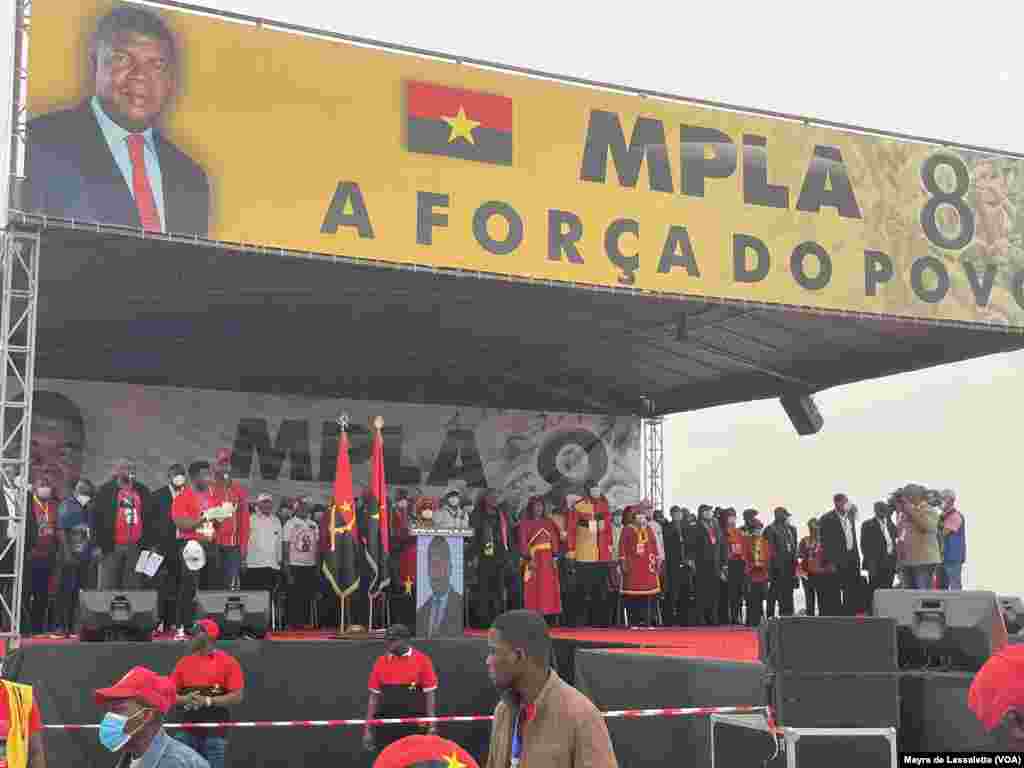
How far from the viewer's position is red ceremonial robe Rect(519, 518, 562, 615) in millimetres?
15641

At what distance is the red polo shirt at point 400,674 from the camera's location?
9929 mm

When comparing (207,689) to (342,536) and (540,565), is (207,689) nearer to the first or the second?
(342,536)

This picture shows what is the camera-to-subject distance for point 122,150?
35.6 ft

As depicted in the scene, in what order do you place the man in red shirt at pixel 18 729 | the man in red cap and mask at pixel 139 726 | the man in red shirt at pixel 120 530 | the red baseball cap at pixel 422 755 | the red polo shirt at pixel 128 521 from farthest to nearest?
the red polo shirt at pixel 128 521 → the man in red shirt at pixel 120 530 → the man in red shirt at pixel 18 729 → the man in red cap and mask at pixel 139 726 → the red baseball cap at pixel 422 755

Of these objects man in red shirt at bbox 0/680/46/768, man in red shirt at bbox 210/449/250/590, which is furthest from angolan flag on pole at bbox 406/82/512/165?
man in red shirt at bbox 0/680/46/768

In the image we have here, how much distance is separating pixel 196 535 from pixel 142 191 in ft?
11.8

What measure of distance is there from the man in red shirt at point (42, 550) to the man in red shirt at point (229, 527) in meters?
2.00

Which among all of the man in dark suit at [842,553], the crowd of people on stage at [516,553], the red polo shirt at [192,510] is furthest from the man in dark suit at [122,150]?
the man in dark suit at [842,553]

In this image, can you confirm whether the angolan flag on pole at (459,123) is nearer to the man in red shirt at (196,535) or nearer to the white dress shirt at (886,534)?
the man in red shirt at (196,535)

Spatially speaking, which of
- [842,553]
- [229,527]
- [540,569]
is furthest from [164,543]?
[842,553]

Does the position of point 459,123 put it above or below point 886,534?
above

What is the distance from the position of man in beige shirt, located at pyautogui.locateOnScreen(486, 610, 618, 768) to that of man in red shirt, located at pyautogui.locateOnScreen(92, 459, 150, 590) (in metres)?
10.0

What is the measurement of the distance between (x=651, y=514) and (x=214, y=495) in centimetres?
664

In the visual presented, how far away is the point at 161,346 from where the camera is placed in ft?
55.2
